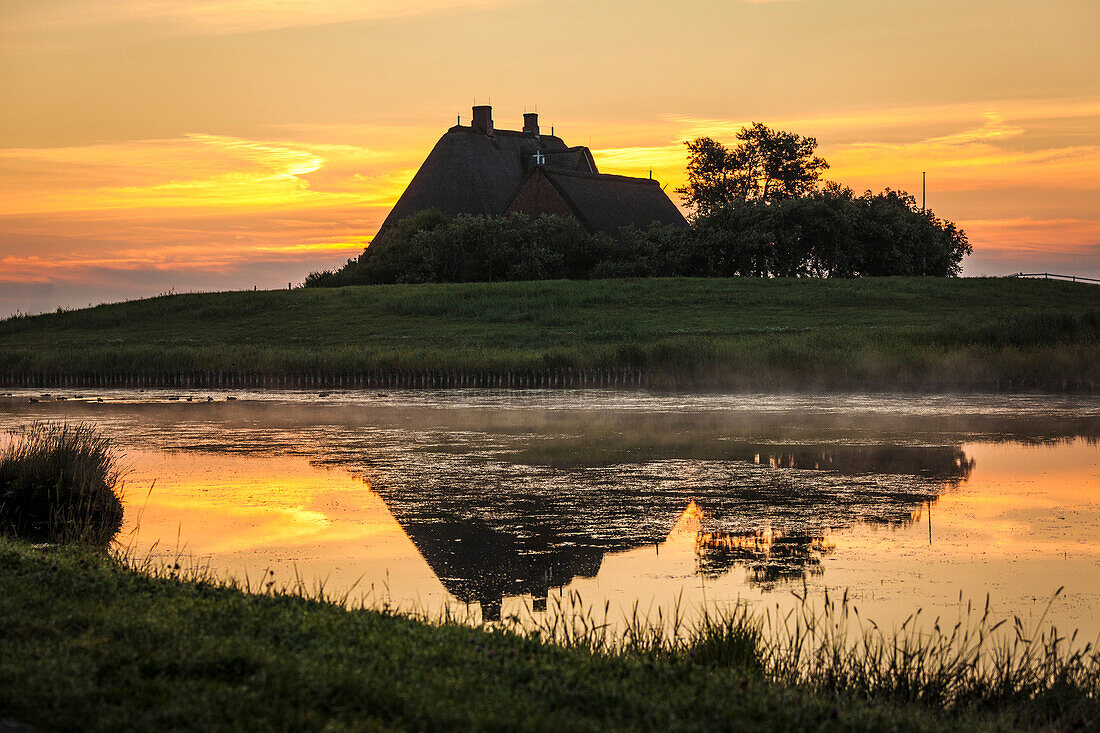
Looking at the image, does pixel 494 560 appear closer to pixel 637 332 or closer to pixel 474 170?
pixel 637 332

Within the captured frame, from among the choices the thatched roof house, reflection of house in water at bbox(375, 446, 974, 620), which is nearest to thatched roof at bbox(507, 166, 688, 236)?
the thatched roof house

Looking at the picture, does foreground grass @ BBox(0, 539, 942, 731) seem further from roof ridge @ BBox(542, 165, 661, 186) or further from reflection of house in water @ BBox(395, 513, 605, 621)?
roof ridge @ BBox(542, 165, 661, 186)

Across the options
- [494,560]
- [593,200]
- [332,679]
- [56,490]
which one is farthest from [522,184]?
[332,679]

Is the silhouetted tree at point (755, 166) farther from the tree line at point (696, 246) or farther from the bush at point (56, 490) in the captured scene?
the bush at point (56, 490)

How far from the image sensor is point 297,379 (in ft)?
118

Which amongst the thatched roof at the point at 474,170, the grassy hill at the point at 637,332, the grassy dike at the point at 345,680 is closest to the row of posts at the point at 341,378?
the grassy hill at the point at 637,332

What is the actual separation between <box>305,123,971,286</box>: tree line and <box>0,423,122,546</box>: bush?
47.6m

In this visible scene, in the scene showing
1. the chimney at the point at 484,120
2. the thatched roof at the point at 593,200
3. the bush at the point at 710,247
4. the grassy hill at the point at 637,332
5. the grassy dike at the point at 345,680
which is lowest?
the grassy dike at the point at 345,680

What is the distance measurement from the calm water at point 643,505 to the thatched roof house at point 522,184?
42.6 metres

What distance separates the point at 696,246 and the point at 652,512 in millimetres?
48110

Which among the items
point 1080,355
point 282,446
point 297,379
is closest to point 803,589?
point 282,446

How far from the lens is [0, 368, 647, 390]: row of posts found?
3344 cm

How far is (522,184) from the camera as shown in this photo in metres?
67.6

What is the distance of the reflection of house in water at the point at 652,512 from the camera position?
1023 cm
